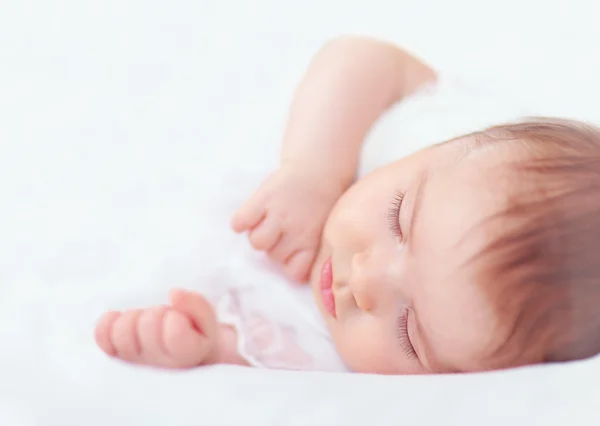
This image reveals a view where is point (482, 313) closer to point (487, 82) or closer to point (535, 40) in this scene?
point (487, 82)

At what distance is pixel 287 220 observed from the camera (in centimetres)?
95

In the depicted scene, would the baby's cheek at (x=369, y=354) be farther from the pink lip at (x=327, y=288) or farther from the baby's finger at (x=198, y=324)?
the baby's finger at (x=198, y=324)

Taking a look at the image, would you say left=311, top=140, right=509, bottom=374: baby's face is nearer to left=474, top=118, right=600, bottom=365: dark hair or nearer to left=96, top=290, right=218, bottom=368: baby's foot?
left=474, top=118, right=600, bottom=365: dark hair

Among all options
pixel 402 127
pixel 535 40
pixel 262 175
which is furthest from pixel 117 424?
pixel 535 40

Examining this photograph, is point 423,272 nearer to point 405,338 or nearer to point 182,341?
point 405,338

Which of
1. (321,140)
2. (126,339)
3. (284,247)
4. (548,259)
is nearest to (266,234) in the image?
→ (284,247)

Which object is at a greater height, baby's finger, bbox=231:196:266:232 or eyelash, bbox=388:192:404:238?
eyelash, bbox=388:192:404:238

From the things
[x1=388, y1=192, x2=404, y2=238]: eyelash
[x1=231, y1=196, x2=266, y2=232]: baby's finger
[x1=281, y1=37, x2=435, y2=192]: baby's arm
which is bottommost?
[x1=231, y1=196, x2=266, y2=232]: baby's finger

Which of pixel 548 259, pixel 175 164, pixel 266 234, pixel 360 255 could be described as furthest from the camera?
pixel 175 164

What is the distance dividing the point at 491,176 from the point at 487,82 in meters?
0.57

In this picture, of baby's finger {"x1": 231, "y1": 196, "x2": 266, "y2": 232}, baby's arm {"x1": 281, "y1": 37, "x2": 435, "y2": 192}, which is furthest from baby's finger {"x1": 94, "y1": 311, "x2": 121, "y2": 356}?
baby's arm {"x1": 281, "y1": 37, "x2": 435, "y2": 192}

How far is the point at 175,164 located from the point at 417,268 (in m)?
0.45

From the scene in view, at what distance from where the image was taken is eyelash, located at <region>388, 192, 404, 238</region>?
79 cm

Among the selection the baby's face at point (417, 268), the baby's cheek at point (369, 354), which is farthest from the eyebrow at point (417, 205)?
the baby's cheek at point (369, 354)
